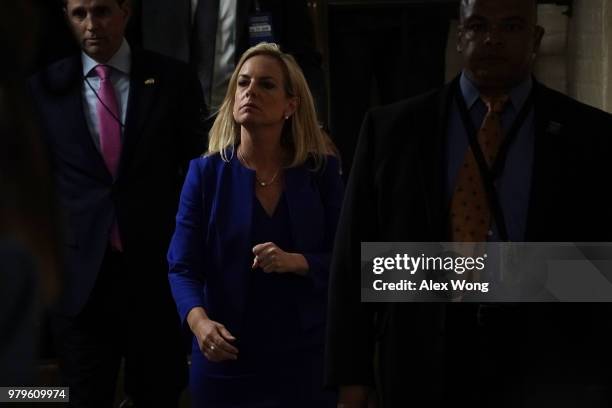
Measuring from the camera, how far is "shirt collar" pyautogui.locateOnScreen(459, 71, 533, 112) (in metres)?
2.65

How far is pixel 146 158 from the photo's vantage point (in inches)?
158

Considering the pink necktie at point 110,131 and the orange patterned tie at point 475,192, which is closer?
the orange patterned tie at point 475,192

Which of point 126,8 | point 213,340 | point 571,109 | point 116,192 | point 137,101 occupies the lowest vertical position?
point 213,340

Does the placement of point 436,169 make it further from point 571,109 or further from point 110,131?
point 110,131

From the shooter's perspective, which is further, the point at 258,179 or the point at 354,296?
the point at 258,179

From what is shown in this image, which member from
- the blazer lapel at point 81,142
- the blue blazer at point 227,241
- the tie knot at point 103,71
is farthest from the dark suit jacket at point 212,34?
the blue blazer at point 227,241

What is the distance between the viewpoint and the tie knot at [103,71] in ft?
13.4

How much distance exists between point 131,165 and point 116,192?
0.10 m

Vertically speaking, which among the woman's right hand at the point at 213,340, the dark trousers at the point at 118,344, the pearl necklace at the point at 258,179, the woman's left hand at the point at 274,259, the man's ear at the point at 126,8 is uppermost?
the man's ear at the point at 126,8

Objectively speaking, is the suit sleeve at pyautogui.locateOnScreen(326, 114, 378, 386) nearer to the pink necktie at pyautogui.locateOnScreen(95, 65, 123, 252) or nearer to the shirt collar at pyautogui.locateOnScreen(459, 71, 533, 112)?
the shirt collar at pyautogui.locateOnScreen(459, 71, 533, 112)

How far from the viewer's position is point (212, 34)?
4.81 m

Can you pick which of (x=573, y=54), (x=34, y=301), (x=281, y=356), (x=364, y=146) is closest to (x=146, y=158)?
(x=281, y=356)

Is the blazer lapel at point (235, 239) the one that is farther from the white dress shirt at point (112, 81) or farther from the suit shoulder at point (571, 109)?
the suit shoulder at point (571, 109)

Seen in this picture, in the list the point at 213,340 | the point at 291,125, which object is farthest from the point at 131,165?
the point at 213,340
